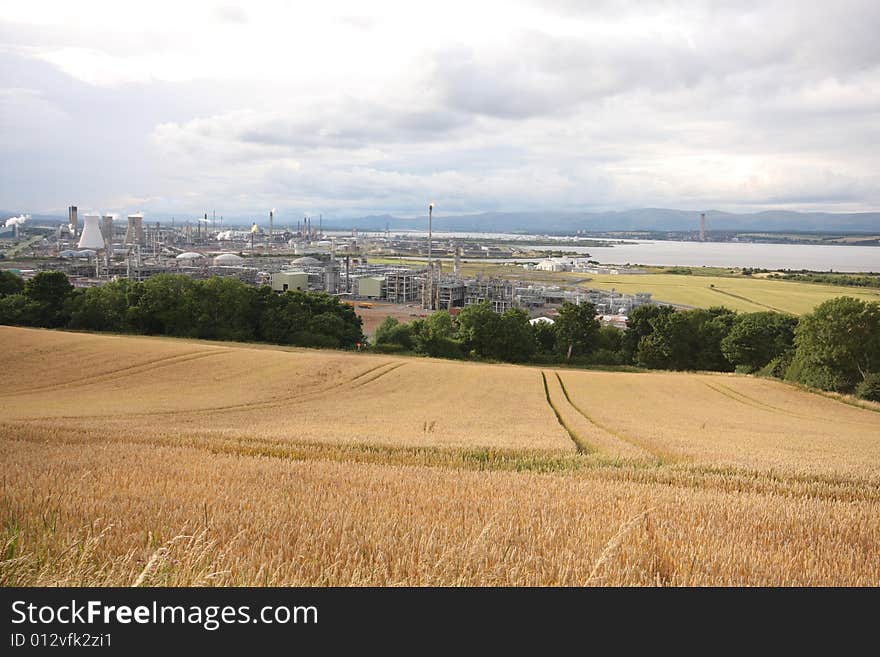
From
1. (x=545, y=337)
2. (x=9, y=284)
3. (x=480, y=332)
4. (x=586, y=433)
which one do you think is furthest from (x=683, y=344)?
(x=9, y=284)

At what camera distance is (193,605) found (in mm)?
3201

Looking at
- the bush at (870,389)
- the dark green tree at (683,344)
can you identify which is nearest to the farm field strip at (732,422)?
the bush at (870,389)

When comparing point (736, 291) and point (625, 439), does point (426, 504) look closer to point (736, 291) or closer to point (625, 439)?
point (625, 439)

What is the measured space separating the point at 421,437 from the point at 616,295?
95.7 meters

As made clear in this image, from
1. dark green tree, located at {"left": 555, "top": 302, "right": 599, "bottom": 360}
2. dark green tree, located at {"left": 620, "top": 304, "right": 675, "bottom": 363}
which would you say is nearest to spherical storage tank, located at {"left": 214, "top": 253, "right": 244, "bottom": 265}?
dark green tree, located at {"left": 555, "top": 302, "right": 599, "bottom": 360}

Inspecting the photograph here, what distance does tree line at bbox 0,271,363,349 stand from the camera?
192 feet

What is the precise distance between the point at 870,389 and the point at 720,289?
276ft

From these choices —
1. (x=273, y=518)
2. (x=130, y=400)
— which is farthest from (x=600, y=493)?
(x=130, y=400)

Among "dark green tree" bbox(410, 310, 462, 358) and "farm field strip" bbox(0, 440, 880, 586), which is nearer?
"farm field strip" bbox(0, 440, 880, 586)

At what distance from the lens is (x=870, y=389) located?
3906cm

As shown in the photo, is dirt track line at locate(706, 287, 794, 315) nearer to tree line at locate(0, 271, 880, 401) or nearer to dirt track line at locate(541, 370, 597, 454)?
tree line at locate(0, 271, 880, 401)

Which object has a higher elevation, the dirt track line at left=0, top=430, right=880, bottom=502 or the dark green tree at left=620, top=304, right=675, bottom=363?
the dirt track line at left=0, top=430, right=880, bottom=502

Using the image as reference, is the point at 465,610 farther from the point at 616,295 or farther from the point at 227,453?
the point at 616,295

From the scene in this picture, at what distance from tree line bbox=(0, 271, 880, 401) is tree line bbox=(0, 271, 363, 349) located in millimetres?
97
